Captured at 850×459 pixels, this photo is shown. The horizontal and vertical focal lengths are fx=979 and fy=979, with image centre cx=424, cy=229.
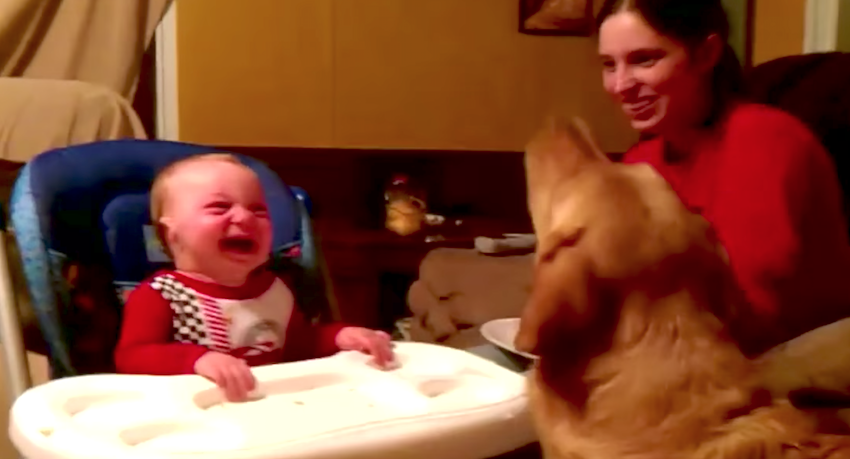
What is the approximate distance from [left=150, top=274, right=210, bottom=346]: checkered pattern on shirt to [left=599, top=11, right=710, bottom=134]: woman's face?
0.74 metres

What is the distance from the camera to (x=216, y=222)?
1465mm

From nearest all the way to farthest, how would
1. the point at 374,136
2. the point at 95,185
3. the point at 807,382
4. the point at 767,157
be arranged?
the point at 807,382 → the point at 767,157 → the point at 95,185 → the point at 374,136

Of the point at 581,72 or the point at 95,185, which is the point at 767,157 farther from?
the point at 581,72

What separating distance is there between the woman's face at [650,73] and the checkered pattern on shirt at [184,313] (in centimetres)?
74

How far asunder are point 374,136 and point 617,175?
2373mm

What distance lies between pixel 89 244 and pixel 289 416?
0.56 meters

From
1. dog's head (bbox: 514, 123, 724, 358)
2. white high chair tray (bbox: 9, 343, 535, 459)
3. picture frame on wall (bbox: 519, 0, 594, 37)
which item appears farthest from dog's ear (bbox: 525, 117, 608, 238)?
picture frame on wall (bbox: 519, 0, 594, 37)

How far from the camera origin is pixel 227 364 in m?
1.24

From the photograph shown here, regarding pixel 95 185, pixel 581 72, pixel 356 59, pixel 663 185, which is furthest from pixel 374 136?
pixel 663 185

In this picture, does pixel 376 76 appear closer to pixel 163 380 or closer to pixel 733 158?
pixel 733 158

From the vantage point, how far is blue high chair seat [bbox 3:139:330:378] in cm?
142


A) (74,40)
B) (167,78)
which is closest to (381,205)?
(167,78)

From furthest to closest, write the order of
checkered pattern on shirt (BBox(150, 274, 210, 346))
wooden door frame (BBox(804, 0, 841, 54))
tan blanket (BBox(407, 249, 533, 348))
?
wooden door frame (BBox(804, 0, 841, 54)) < tan blanket (BBox(407, 249, 533, 348)) < checkered pattern on shirt (BBox(150, 274, 210, 346))

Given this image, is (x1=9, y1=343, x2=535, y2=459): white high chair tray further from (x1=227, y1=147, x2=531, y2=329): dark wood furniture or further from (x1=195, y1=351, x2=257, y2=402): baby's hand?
(x1=227, y1=147, x2=531, y2=329): dark wood furniture
